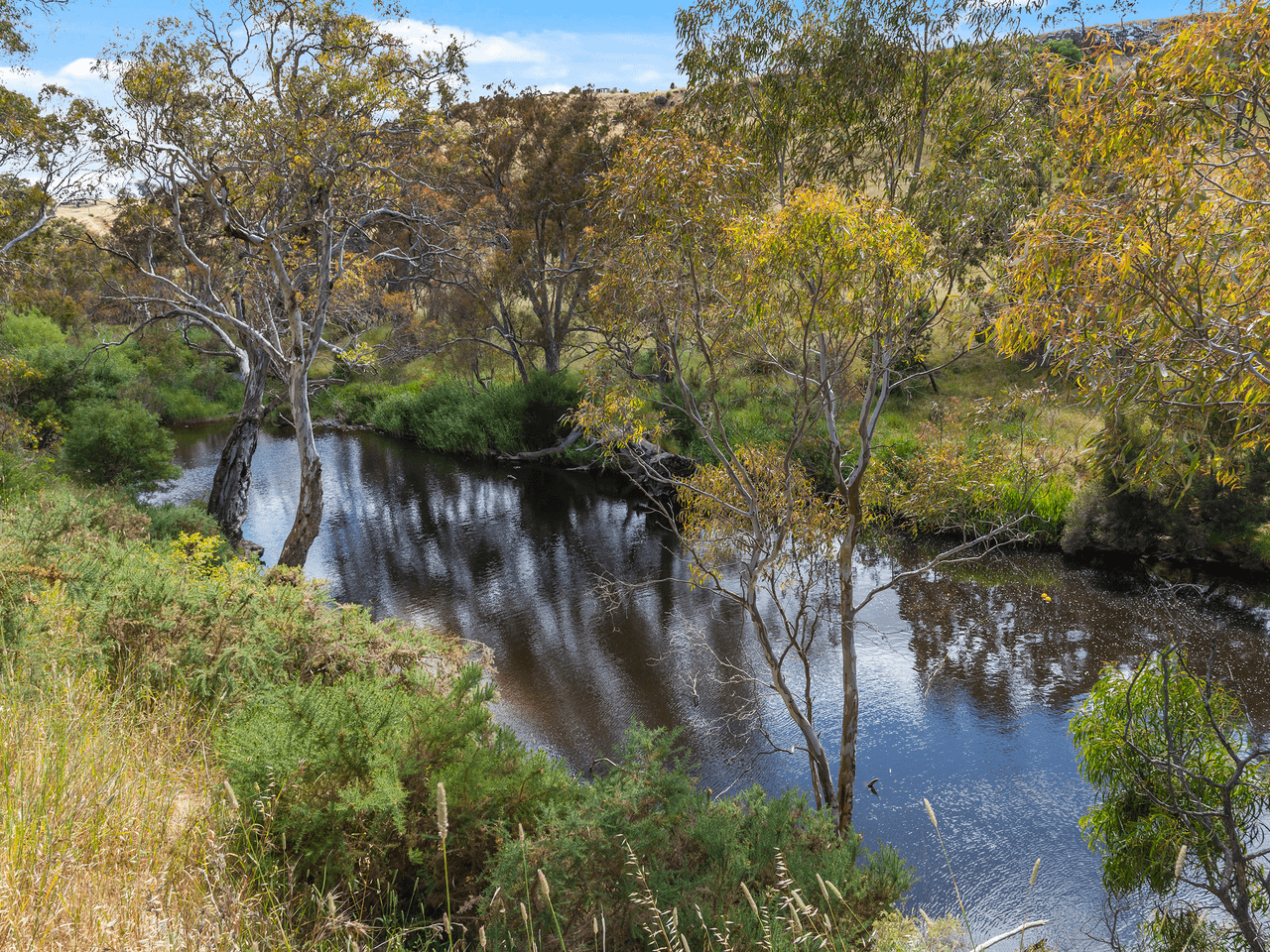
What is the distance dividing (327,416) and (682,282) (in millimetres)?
27635

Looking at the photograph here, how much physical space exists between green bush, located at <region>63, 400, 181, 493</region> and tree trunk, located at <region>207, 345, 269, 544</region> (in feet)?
4.77

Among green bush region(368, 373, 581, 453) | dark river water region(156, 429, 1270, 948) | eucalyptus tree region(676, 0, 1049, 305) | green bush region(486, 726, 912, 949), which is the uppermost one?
eucalyptus tree region(676, 0, 1049, 305)

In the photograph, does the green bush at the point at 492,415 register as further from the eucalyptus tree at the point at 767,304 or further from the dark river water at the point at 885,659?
the eucalyptus tree at the point at 767,304

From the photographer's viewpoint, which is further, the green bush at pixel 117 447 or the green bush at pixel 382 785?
the green bush at pixel 117 447

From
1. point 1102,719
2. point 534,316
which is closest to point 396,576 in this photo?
point 1102,719

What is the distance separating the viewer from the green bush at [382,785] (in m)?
3.66

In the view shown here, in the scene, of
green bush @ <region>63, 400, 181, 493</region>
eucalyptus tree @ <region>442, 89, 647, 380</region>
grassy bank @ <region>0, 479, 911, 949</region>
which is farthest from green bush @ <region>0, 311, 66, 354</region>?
grassy bank @ <region>0, 479, 911, 949</region>

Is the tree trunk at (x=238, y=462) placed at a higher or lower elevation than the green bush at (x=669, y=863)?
higher

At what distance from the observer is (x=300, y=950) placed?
287cm

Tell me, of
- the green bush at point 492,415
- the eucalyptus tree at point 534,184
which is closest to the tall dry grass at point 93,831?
the eucalyptus tree at point 534,184

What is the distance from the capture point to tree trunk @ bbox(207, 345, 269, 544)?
15977 mm

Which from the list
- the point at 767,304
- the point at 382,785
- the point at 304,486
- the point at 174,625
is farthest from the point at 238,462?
the point at 382,785

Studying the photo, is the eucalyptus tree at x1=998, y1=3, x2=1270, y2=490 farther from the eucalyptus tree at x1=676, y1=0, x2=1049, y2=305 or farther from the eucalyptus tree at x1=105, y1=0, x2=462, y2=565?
the eucalyptus tree at x1=105, y1=0, x2=462, y2=565

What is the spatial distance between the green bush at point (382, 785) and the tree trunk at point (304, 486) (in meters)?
9.91
